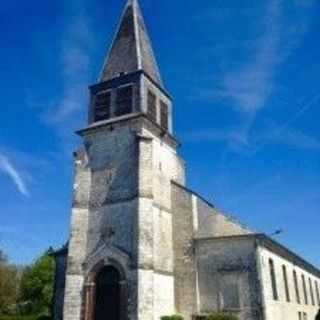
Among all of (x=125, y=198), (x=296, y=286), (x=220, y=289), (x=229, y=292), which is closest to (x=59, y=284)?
(x=125, y=198)

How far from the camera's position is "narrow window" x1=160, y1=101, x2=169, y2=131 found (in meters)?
29.7

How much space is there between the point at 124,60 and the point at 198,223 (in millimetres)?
12224

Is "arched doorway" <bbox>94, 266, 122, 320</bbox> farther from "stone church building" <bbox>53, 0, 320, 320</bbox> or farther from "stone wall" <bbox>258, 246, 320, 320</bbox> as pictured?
"stone wall" <bbox>258, 246, 320, 320</bbox>

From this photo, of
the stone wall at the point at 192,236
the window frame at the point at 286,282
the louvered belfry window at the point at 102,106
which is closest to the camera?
the stone wall at the point at 192,236

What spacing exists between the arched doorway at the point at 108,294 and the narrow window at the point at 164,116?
10.4m

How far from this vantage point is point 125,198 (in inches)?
995

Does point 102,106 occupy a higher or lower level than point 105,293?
higher

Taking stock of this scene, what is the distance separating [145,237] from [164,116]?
32.4 ft

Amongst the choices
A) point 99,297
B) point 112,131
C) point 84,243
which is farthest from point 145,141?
point 99,297

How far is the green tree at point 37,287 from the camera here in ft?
161

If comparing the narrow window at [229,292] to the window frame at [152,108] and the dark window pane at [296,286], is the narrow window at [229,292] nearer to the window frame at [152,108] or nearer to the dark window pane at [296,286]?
the dark window pane at [296,286]

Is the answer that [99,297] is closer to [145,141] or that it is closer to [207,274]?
[207,274]

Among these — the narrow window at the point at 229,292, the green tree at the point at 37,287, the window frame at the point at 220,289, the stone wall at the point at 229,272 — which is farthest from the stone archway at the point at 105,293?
the green tree at the point at 37,287

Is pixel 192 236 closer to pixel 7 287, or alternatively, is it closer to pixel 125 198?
pixel 125 198
